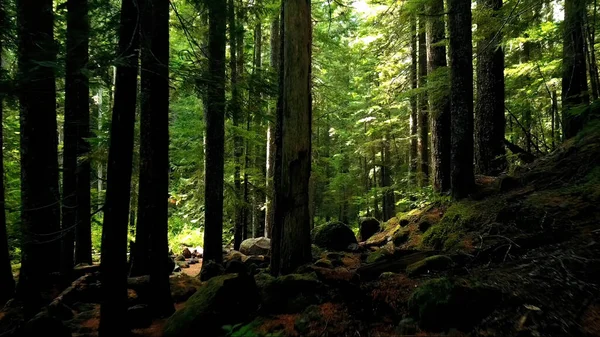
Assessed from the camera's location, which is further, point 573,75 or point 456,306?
point 573,75

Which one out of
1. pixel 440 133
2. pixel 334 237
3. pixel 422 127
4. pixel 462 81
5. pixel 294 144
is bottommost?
pixel 334 237

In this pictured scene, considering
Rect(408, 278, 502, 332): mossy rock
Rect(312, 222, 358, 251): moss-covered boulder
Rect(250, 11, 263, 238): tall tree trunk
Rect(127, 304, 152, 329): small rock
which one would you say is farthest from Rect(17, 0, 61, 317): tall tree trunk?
Rect(312, 222, 358, 251): moss-covered boulder

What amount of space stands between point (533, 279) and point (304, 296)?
2.78 m

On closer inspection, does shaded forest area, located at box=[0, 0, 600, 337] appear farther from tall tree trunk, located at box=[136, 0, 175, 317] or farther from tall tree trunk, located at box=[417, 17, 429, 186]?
tall tree trunk, located at box=[417, 17, 429, 186]

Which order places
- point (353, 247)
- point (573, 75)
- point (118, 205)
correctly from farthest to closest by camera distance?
point (353, 247) → point (573, 75) → point (118, 205)

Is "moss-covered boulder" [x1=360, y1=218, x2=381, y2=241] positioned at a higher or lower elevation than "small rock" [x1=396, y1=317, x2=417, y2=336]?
lower

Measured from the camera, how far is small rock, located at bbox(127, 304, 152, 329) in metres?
5.14

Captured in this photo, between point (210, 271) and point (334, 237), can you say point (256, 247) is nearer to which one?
point (334, 237)

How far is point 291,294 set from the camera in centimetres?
498

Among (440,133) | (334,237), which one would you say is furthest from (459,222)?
(334,237)

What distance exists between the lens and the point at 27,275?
6555 mm

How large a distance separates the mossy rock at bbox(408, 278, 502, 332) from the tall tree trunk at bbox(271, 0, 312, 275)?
3042 millimetres

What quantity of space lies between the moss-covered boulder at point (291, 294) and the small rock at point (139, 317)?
5.80 ft

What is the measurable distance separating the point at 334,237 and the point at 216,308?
26.1ft
